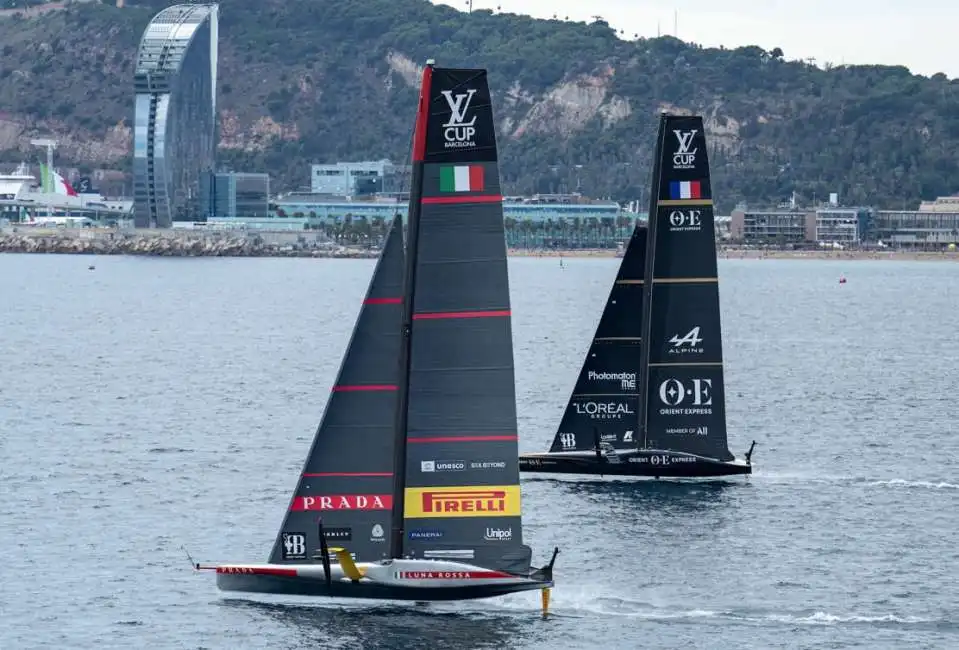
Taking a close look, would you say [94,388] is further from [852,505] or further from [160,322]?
[160,322]

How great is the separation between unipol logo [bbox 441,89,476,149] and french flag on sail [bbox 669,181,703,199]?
1501cm

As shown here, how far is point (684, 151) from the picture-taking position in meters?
42.8

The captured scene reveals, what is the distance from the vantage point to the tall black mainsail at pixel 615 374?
4416 cm

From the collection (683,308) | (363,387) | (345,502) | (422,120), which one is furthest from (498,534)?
(683,308)

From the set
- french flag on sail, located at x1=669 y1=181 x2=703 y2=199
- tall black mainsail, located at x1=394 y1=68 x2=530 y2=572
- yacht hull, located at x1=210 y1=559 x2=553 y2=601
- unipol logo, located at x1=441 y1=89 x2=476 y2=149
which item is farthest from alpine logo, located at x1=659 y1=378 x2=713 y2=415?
unipol logo, located at x1=441 y1=89 x2=476 y2=149

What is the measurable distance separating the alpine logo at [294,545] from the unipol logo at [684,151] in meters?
15.7

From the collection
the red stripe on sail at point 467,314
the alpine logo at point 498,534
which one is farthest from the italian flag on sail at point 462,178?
the alpine logo at point 498,534

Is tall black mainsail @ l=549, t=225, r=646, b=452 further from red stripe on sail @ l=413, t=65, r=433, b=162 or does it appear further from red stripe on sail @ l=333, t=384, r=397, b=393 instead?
red stripe on sail @ l=413, t=65, r=433, b=162

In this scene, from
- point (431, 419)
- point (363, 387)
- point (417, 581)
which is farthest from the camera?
point (417, 581)

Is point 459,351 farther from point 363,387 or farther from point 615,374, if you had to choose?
point 615,374

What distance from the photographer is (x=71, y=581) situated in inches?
1378

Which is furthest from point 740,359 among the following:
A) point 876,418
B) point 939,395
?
point 876,418

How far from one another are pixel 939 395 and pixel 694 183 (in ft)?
113

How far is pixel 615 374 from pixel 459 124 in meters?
16.7
